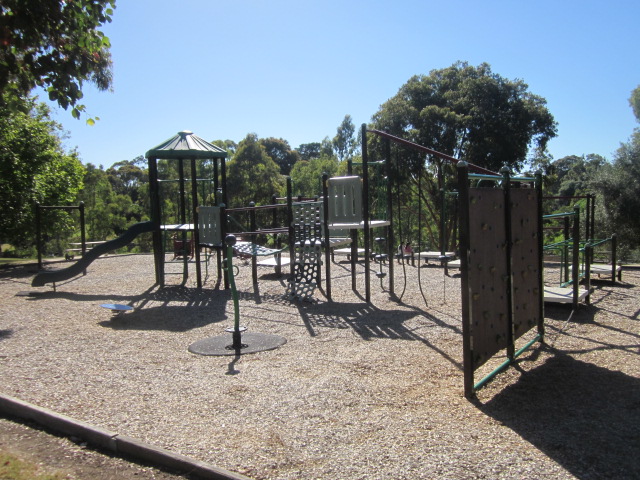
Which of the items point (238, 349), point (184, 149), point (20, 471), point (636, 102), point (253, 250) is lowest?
point (20, 471)

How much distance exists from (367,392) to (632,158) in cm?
1987

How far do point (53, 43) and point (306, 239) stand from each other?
5499 mm

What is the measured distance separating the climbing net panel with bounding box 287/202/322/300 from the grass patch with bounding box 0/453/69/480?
599cm

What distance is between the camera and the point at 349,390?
4.32 metres

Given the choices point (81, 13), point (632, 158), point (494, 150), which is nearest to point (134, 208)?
point (494, 150)

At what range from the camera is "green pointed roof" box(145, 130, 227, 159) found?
1100 cm

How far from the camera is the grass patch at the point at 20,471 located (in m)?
3.13

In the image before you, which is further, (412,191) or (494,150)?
(412,191)

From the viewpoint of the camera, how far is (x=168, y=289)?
1094cm

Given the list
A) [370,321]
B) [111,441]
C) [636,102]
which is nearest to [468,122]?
[636,102]

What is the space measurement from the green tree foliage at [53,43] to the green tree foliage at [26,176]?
12.7 meters

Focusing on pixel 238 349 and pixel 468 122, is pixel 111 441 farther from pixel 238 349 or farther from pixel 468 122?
pixel 468 122

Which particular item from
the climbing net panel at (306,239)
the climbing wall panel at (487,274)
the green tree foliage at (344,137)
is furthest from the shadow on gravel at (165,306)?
the green tree foliage at (344,137)

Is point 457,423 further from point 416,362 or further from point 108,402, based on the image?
point 108,402
